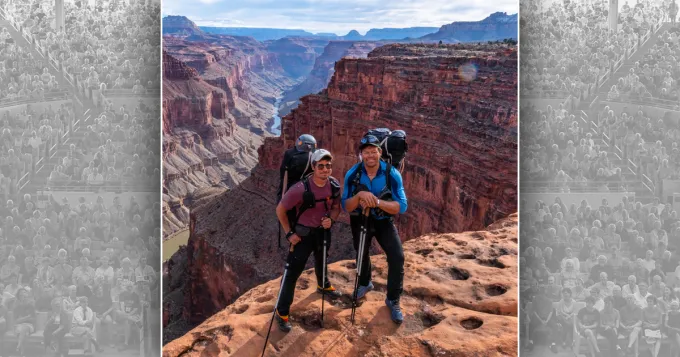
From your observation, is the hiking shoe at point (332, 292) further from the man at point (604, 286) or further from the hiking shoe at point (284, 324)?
the man at point (604, 286)

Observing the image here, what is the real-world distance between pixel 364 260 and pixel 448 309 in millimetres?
1164

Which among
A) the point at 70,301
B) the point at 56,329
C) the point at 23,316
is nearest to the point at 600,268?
the point at 70,301

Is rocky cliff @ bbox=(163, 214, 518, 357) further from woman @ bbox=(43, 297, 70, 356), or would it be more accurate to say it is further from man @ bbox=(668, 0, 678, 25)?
man @ bbox=(668, 0, 678, 25)

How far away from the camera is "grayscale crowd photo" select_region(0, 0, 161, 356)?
Result: 6141mm

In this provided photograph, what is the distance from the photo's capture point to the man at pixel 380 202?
540cm

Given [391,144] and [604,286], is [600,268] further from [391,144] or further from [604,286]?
[391,144]

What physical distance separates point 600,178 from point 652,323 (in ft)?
6.46

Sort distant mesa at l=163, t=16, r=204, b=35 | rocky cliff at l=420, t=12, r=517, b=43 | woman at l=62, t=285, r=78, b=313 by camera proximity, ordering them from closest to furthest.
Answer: woman at l=62, t=285, r=78, b=313 → distant mesa at l=163, t=16, r=204, b=35 → rocky cliff at l=420, t=12, r=517, b=43

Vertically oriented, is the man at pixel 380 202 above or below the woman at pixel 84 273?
above

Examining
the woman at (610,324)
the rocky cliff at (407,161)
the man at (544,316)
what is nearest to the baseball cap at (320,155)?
the man at (544,316)

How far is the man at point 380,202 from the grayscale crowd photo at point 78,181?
9.34 feet

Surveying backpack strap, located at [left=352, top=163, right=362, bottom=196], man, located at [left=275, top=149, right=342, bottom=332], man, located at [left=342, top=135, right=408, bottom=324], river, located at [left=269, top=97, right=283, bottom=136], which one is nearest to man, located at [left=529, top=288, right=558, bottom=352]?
man, located at [left=342, top=135, right=408, bottom=324]

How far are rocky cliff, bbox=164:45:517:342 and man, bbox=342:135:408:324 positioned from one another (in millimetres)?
14279

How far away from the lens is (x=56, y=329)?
6.13 m
